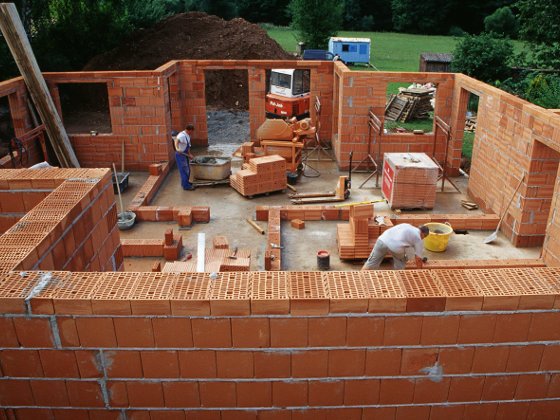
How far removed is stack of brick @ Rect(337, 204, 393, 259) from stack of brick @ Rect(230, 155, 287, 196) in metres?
3.38

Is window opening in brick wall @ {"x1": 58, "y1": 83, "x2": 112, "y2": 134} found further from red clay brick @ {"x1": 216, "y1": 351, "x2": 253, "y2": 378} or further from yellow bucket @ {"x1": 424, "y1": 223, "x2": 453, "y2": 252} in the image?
red clay brick @ {"x1": 216, "y1": 351, "x2": 253, "y2": 378}

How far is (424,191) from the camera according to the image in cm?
1101

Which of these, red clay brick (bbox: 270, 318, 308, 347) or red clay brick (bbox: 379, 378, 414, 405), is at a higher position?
red clay brick (bbox: 270, 318, 308, 347)

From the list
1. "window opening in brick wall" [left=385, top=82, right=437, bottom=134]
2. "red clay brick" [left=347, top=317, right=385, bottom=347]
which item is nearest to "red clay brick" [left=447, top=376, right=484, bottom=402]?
"red clay brick" [left=347, top=317, right=385, bottom=347]

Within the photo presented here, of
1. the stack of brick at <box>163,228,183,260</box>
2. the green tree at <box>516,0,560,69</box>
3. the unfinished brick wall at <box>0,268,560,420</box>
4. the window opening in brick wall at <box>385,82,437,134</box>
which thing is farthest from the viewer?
the window opening in brick wall at <box>385,82,437,134</box>

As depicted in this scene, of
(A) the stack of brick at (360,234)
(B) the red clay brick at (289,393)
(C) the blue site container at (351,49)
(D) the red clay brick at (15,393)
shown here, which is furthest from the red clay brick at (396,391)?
(C) the blue site container at (351,49)

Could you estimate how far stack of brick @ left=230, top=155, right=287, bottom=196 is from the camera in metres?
11.9

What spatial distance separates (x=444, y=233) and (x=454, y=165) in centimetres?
468

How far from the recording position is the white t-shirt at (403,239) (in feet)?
25.1

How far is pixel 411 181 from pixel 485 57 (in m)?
Result: 12.6

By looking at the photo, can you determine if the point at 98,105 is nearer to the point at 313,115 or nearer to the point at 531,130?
the point at 313,115

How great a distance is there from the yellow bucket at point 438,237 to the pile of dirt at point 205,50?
13.9 m

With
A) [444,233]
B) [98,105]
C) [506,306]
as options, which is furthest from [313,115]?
[506,306]

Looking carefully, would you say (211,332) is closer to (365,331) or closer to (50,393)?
(365,331)
